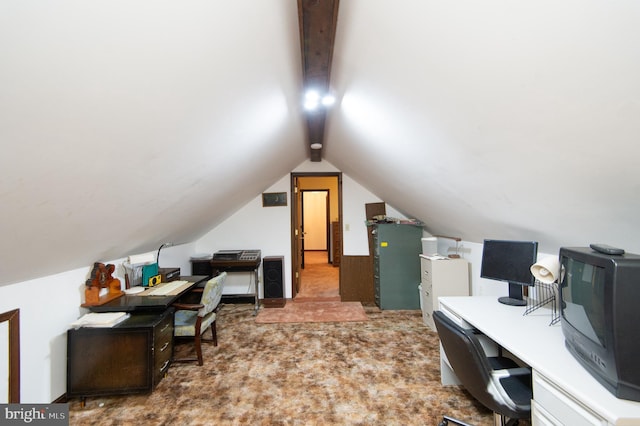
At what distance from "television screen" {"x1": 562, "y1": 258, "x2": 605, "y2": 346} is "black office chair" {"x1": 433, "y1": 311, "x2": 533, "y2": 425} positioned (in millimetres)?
449

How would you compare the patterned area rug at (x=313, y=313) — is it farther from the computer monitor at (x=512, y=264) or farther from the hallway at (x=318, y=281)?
the computer monitor at (x=512, y=264)

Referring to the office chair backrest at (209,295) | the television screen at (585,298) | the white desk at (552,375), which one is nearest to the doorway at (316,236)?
the office chair backrest at (209,295)

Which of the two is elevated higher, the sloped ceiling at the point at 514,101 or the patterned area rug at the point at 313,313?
the sloped ceiling at the point at 514,101

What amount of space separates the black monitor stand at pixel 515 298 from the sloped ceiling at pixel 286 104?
446 mm

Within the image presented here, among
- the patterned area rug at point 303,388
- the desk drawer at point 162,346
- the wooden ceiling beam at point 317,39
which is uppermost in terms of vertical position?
the wooden ceiling beam at point 317,39

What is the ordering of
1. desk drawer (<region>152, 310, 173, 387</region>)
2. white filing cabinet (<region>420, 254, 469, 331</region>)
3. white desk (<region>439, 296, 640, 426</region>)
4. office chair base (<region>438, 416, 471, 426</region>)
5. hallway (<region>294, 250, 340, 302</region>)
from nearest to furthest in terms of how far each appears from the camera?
white desk (<region>439, 296, 640, 426</region>) < office chair base (<region>438, 416, 471, 426</region>) < desk drawer (<region>152, 310, 173, 387</region>) < white filing cabinet (<region>420, 254, 469, 331</region>) < hallway (<region>294, 250, 340, 302</region>)

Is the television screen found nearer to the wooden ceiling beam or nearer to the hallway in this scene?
the wooden ceiling beam

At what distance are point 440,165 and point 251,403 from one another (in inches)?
94.1

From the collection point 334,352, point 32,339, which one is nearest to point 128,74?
point 32,339

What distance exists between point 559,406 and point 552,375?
0.38 feet

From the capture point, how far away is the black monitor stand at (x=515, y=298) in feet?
7.00

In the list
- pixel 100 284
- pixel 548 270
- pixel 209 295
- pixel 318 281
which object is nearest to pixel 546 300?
pixel 548 270

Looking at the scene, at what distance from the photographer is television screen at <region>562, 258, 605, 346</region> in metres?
1.14

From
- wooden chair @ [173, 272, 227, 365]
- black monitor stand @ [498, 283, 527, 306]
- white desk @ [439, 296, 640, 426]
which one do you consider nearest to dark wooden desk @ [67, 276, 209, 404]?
wooden chair @ [173, 272, 227, 365]
